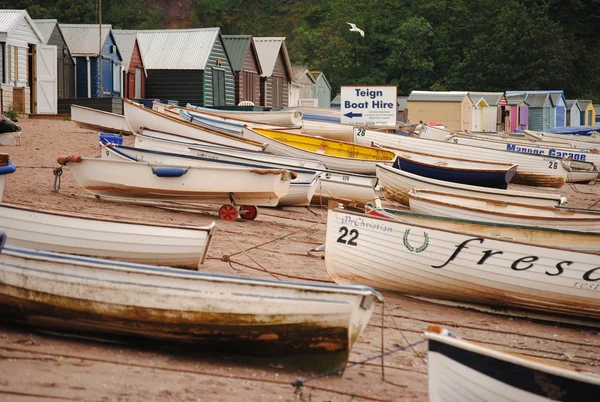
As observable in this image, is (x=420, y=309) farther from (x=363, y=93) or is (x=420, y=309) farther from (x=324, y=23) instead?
(x=324, y=23)

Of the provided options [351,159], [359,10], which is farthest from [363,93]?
[359,10]

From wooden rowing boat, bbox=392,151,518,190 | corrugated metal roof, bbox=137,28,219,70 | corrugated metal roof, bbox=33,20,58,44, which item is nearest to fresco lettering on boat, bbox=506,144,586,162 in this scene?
wooden rowing boat, bbox=392,151,518,190

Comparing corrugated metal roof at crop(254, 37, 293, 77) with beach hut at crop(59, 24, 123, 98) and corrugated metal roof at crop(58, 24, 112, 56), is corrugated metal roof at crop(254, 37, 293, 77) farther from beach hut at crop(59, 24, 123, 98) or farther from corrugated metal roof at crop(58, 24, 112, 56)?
corrugated metal roof at crop(58, 24, 112, 56)

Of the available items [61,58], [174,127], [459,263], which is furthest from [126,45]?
[459,263]

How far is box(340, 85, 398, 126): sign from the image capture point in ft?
77.7

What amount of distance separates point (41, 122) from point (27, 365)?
1853cm

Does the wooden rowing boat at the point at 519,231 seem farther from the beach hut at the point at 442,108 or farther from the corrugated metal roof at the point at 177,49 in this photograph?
the beach hut at the point at 442,108

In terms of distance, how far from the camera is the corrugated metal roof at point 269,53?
44.9 meters

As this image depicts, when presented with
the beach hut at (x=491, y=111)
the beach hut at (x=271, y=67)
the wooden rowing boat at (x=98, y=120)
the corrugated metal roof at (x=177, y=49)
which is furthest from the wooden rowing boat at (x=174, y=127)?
the beach hut at (x=491, y=111)

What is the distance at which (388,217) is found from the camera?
10.5 m

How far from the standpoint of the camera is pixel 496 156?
25.3 metres

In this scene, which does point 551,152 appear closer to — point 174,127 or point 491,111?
point 174,127

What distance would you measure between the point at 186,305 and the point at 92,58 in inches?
1071

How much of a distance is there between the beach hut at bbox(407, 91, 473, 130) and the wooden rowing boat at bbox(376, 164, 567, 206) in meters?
28.7
